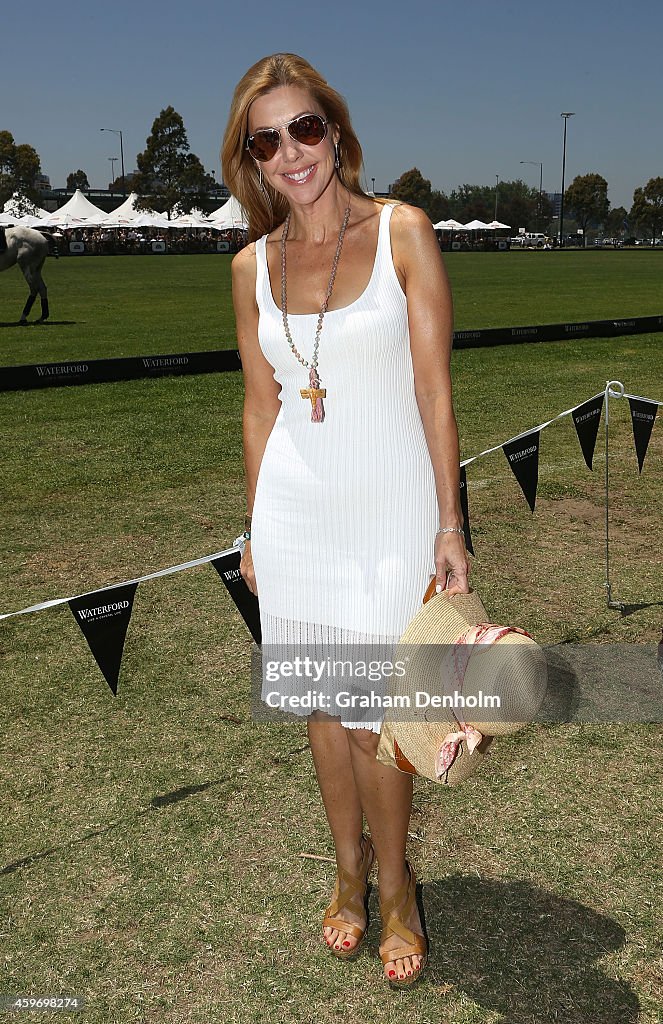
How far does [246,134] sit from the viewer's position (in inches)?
98.8

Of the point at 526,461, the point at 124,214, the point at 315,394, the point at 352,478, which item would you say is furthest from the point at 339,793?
the point at 124,214

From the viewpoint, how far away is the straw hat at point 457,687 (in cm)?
220

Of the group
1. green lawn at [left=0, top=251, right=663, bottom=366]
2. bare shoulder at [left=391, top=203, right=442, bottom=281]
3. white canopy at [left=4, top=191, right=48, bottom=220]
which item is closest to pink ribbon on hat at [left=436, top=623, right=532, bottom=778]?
bare shoulder at [left=391, top=203, right=442, bottom=281]

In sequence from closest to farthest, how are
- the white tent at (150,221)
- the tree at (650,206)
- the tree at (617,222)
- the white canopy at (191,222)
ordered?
the white tent at (150,221)
the white canopy at (191,222)
the tree at (650,206)
the tree at (617,222)

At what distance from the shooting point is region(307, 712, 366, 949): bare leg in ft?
8.84

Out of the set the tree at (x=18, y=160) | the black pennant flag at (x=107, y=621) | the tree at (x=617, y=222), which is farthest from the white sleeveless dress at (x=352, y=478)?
the tree at (x=617, y=222)

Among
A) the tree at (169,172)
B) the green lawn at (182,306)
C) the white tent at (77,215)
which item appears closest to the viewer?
the green lawn at (182,306)

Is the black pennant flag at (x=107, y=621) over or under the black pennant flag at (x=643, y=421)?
under

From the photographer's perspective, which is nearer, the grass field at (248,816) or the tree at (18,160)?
the grass field at (248,816)

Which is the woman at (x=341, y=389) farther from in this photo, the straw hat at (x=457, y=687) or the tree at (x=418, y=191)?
the tree at (x=418, y=191)

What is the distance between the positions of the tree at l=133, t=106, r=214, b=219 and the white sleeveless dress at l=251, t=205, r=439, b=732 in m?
81.9

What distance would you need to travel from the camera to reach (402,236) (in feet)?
7.63

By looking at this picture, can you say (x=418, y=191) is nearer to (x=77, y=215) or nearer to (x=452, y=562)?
(x=77, y=215)

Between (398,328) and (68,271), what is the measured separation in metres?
42.9
